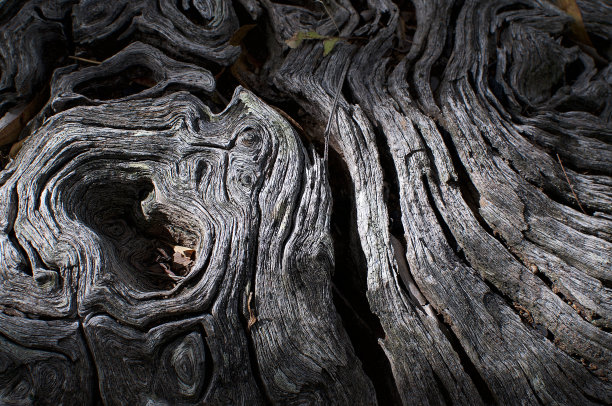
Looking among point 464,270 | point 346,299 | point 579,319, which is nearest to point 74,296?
point 346,299

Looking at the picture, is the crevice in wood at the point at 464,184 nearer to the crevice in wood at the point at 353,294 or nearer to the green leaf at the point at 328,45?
the crevice in wood at the point at 353,294

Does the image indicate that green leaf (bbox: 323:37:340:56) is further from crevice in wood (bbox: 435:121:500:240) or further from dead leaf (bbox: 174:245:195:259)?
dead leaf (bbox: 174:245:195:259)

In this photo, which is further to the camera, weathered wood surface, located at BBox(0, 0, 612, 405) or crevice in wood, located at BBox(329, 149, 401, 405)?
crevice in wood, located at BBox(329, 149, 401, 405)

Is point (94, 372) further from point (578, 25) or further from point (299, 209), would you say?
point (578, 25)

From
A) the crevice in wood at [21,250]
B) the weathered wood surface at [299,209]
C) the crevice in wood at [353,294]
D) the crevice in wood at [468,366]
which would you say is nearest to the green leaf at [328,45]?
the weathered wood surface at [299,209]

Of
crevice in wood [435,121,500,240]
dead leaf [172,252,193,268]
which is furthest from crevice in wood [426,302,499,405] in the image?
dead leaf [172,252,193,268]

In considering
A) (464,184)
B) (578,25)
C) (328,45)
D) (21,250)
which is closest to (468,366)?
(464,184)
